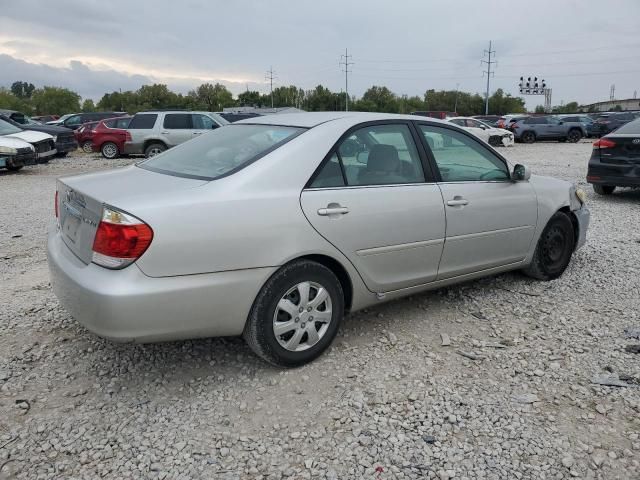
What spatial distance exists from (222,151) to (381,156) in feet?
3.52

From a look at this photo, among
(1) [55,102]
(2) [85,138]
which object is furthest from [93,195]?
(1) [55,102]

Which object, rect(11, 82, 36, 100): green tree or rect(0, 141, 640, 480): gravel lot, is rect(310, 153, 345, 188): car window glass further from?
rect(11, 82, 36, 100): green tree

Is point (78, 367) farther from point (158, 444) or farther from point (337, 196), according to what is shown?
point (337, 196)

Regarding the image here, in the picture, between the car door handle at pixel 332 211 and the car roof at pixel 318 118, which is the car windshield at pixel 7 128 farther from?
the car door handle at pixel 332 211

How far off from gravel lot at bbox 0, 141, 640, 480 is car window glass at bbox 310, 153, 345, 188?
110cm

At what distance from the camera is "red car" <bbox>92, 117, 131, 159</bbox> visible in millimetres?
17703

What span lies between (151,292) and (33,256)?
12.6ft

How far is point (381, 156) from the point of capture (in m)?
3.75

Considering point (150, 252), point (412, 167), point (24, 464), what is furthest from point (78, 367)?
point (412, 167)

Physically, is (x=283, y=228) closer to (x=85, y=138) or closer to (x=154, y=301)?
(x=154, y=301)

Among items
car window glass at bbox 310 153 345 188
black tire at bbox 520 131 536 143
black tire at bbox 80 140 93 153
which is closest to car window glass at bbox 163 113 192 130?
black tire at bbox 80 140 93 153

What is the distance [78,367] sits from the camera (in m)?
3.39

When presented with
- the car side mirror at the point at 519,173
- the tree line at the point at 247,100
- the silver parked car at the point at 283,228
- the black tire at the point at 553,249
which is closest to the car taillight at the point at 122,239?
the silver parked car at the point at 283,228

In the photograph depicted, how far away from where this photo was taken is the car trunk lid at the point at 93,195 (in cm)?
293
